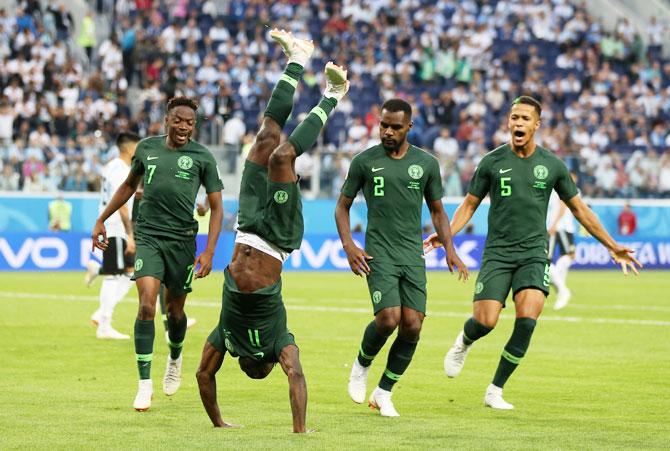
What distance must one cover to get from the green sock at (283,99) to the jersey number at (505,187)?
7.32 feet

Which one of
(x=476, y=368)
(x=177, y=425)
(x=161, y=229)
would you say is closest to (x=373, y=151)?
(x=161, y=229)

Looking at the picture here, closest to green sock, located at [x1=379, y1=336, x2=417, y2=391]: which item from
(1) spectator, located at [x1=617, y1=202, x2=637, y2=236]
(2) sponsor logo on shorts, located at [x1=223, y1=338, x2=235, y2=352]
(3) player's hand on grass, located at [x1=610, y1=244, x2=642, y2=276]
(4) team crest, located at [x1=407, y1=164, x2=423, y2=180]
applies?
(4) team crest, located at [x1=407, y1=164, x2=423, y2=180]

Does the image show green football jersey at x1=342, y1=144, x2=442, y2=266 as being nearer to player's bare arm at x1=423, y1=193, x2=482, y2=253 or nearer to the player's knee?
player's bare arm at x1=423, y1=193, x2=482, y2=253

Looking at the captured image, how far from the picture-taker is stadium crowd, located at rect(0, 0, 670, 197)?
32.7 meters

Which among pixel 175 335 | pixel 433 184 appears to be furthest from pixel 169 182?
pixel 433 184

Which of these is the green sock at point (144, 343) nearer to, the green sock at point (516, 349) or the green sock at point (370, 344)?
the green sock at point (370, 344)

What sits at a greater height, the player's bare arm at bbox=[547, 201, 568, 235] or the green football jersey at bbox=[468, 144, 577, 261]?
the green football jersey at bbox=[468, 144, 577, 261]

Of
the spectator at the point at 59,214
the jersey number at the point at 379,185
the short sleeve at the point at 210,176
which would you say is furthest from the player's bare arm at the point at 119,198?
the spectator at the point at 59,214

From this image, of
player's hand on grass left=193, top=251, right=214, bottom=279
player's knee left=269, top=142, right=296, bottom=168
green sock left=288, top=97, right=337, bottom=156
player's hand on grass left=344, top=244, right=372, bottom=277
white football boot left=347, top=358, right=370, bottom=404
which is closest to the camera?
player's knee left=269, top=142, right=296, bottom=168

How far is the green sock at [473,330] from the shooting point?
36.0 ft

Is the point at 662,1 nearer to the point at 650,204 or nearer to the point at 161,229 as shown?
the point at 650,204

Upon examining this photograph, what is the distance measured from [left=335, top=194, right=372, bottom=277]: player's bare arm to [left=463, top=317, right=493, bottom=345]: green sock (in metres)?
1.22

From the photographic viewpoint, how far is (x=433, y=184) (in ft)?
34.8

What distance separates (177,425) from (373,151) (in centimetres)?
270
